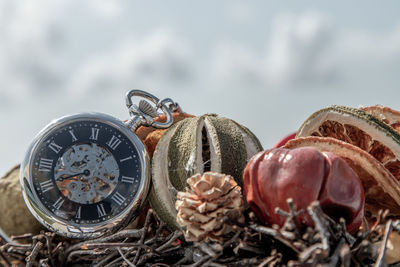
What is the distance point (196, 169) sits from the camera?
156 centimetres

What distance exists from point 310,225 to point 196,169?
457 millimetres

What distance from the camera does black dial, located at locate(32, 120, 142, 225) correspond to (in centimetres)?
168

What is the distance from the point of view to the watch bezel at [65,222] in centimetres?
168

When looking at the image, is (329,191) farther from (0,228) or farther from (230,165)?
(0,228)

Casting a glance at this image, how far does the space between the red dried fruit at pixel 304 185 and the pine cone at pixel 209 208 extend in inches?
3.1

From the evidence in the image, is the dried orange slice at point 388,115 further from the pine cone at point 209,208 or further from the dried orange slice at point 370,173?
the pine cone at point 209,208

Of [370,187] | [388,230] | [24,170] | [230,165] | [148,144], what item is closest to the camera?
[388,230]

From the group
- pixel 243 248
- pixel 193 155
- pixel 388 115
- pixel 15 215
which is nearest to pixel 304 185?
pixel 243 248

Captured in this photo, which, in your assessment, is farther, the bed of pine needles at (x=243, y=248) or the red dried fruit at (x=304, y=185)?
the red dried fruit at (x=304, y=185)

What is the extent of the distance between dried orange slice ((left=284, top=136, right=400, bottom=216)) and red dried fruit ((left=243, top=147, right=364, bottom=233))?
144mm

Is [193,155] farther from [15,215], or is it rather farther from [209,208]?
[15,215]

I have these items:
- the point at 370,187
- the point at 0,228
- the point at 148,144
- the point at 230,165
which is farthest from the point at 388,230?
the point at 0,228

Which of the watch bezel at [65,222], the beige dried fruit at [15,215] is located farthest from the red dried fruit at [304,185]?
the beige dried fruit at [15,215]

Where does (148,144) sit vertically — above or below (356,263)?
above
